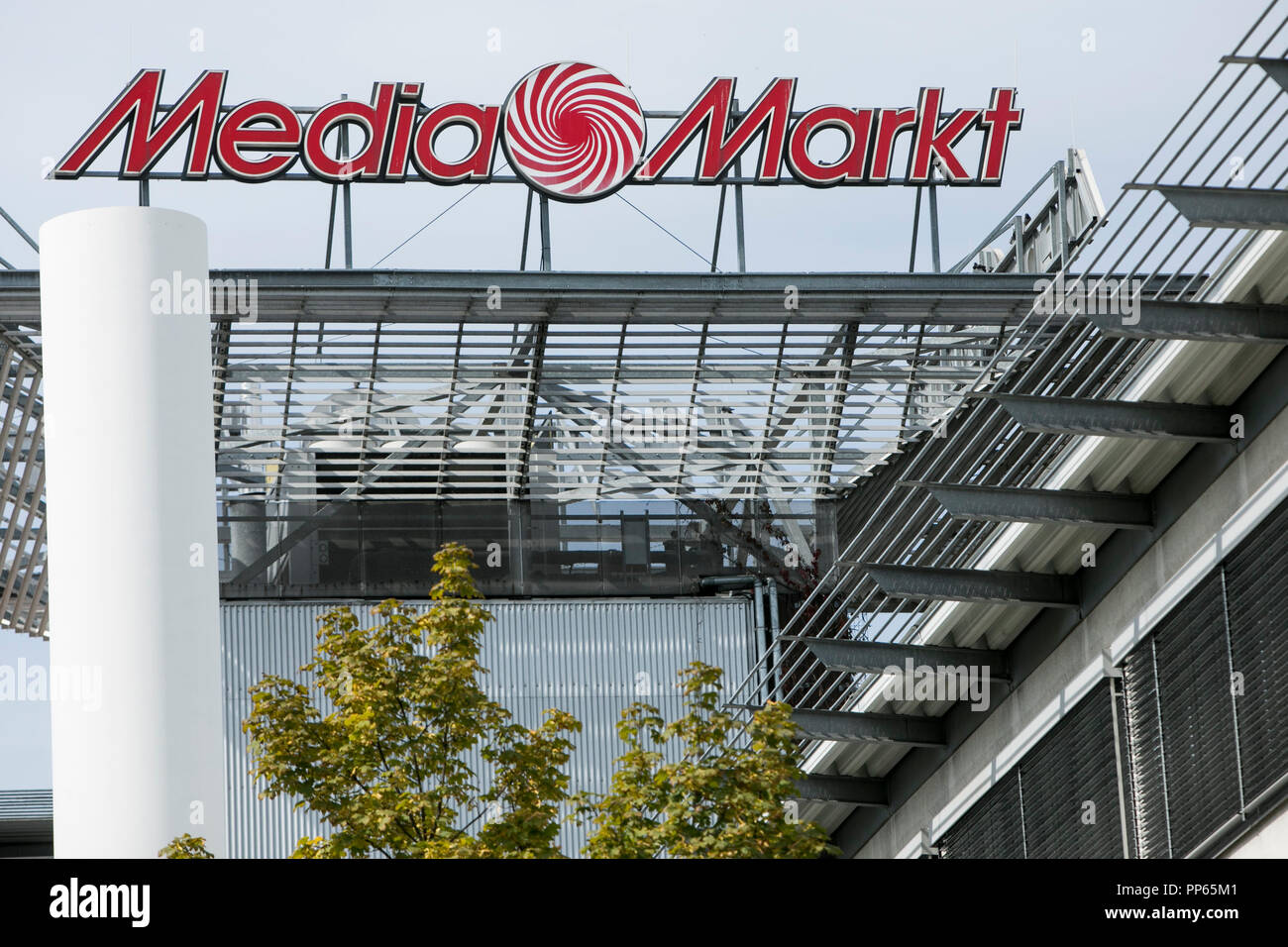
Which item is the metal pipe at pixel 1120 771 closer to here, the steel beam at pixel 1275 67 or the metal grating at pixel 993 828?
the metal grating at pixel 993 828

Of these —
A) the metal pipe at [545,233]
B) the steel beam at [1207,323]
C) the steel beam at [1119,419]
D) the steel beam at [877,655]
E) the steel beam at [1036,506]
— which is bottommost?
the steel beam at [877,655]

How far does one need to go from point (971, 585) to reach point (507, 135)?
14.2 metres

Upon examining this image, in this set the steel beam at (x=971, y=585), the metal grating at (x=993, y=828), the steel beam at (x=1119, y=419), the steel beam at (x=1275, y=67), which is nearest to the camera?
the steel beam at (x=1275, y=67)

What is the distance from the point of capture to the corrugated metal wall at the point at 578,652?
36188 mm

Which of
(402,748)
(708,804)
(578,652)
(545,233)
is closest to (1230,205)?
(708,804)

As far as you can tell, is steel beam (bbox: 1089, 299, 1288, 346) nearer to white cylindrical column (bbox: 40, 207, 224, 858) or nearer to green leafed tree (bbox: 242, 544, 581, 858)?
green leafed tree (bbox: 242, 544, 581, 858)

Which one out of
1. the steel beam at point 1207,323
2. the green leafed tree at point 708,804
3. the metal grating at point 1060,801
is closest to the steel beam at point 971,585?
the metal grating at point 1060,801

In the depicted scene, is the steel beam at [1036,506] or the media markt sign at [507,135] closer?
the steel beam at [1036,506]

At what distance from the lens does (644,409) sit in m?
34.1

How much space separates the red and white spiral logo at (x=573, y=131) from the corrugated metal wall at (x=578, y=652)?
9234 mm

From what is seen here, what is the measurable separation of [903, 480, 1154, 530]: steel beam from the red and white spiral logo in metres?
13.9

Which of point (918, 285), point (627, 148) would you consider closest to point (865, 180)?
point (918, 285)
